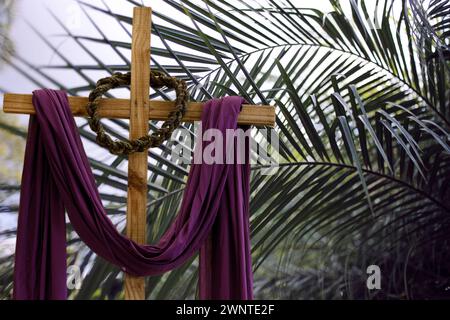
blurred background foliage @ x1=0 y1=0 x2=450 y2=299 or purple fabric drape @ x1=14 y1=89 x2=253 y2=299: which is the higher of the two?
blurred background foliage @ x1=0 y1=0 x2=450 y2=299

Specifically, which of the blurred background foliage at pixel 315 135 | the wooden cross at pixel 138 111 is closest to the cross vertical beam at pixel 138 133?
the wooden cross at pixel 138 111

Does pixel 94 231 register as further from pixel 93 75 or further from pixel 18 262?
pixel 93 75

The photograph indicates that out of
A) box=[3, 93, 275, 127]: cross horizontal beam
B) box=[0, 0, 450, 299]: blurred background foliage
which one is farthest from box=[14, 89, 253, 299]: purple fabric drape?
box=[0, 0, 450, 299]: blurred background foliage

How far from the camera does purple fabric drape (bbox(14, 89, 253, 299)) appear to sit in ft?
4.24

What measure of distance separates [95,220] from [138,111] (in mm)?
233

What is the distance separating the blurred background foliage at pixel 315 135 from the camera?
189cm

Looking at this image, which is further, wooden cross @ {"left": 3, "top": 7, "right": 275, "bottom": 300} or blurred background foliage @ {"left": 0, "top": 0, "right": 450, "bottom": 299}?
blurred background foliage @ {"left": 0, "top": 0, "right": 450, "bottom": 299}

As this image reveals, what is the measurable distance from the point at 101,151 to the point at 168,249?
3.60ft

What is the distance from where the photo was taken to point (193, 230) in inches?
51.8

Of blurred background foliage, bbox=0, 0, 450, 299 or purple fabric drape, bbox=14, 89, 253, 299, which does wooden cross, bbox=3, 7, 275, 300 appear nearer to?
purple fabric drape, bbox=14, 89, 253, 299

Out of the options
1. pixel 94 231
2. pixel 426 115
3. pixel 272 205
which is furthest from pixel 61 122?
pixel 426 115

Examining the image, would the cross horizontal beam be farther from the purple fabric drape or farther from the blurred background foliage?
the blurred background foliage

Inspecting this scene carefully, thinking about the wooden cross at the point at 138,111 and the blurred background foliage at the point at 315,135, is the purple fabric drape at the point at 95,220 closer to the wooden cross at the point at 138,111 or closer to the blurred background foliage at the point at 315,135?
the wooden cross at the point at 138,111

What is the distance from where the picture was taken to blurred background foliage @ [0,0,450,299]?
6.21 feet
